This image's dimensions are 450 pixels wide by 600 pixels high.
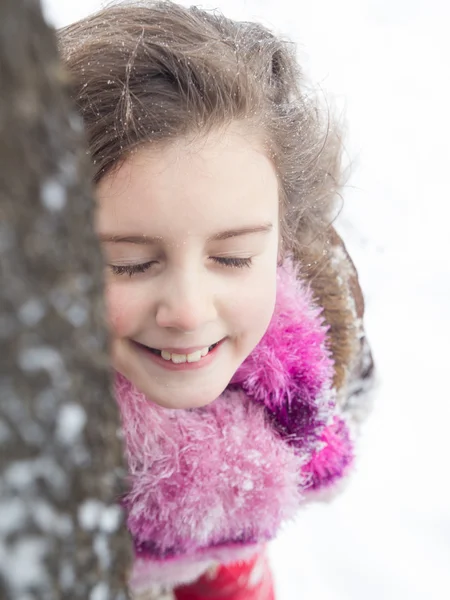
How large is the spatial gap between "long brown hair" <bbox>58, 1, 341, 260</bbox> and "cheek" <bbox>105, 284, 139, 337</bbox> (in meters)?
0.18

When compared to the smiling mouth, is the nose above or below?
above

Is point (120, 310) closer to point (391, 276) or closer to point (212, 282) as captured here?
point (212, 282)

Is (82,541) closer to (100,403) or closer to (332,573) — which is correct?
(100,403)

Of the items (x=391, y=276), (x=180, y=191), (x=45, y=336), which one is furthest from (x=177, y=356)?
(x=391, y=276)

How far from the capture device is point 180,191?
98 centimetres

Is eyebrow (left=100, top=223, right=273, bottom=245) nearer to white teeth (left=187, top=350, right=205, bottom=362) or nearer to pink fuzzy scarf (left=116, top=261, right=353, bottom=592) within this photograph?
white teeth (left=187, top=350, right=205, bottom=362)

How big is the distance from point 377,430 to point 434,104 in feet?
5.97

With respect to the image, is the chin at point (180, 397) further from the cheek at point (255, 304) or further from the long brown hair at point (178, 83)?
the long brown hair at point (178, 83)

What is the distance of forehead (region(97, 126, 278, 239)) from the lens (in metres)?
0.98

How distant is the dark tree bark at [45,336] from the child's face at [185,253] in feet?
1.68

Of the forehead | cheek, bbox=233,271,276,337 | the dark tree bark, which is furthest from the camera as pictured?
cheek, bbox=233,271,276,337

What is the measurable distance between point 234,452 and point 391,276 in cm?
169

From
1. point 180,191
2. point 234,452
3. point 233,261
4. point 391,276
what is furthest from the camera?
point 391,276

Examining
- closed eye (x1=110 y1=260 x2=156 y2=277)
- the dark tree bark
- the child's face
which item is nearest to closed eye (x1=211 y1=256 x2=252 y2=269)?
the child's face
